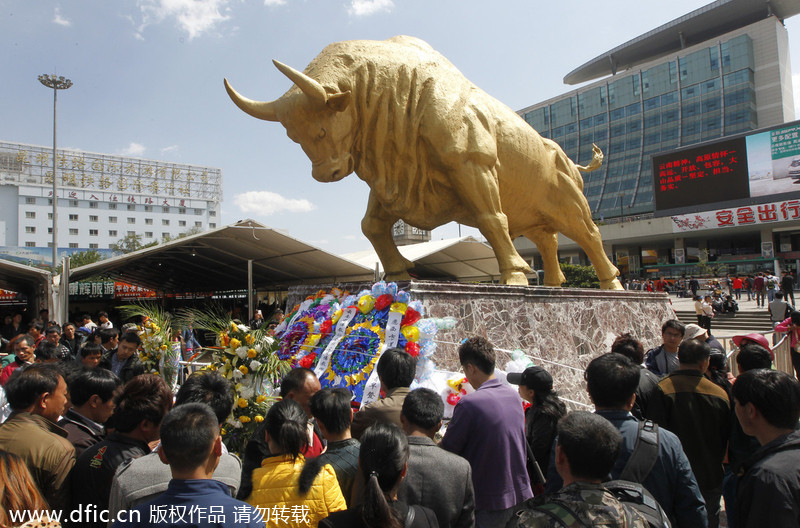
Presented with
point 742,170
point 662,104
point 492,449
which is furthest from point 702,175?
point 662,104

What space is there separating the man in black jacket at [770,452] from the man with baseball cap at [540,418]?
1.00 metres

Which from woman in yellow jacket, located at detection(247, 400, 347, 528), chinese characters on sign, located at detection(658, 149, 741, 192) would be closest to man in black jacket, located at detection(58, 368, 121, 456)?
woman in yellow jacket, located at detection(247, 400, 347, 528)

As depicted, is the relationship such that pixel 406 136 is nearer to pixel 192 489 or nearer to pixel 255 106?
pixel 255 106

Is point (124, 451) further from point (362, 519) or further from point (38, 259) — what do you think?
point (38, 259)

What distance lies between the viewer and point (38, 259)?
4316cm

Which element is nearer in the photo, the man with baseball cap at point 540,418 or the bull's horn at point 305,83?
the man with baseball cap at point 540,418

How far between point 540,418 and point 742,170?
26984 millimetres

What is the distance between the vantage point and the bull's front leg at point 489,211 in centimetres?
614

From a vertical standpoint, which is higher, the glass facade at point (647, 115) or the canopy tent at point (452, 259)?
the glass facade at point (647, 115)

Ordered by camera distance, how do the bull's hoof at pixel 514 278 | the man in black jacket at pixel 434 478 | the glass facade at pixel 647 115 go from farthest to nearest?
the glass facade at pixel 647 115 → the bull's hoof at pixel 514 278 → the man in black jacket at pixel 434 478

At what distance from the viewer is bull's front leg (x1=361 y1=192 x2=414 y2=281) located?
6.74 meters

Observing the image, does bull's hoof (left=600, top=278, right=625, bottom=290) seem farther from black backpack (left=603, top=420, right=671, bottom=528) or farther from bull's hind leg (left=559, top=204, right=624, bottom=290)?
black backpack (left=603, top=420, right=671, bottom=528)

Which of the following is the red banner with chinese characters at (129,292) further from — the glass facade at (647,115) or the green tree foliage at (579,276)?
the glass facade at (647,115)

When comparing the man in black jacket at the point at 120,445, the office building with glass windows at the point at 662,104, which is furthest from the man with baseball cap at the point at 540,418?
the office building with glass windows at the point at 662,104
